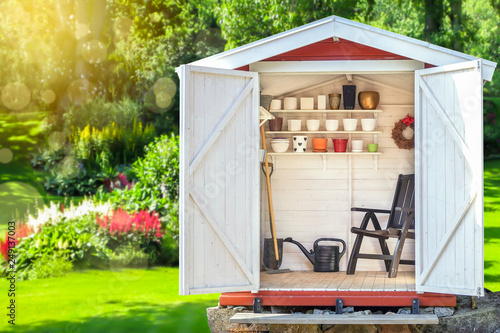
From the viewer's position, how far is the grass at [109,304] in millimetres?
7293

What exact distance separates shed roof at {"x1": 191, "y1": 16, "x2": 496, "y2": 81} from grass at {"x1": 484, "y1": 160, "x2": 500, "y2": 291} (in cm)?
459

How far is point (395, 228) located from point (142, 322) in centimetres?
323

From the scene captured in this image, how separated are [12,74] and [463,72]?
17.8 m

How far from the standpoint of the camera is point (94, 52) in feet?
56.8

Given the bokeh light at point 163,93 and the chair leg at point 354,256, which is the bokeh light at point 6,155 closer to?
the bokeh light at point 163,93

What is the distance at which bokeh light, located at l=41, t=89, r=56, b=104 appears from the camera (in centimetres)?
1856

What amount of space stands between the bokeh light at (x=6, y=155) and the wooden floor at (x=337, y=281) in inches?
486

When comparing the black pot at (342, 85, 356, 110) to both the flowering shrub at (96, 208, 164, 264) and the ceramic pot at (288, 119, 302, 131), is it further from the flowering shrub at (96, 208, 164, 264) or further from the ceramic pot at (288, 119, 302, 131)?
the flowering shrub at (96, 208, 164, 264)

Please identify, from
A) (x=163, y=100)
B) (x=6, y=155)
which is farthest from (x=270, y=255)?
(x=6, y=155)

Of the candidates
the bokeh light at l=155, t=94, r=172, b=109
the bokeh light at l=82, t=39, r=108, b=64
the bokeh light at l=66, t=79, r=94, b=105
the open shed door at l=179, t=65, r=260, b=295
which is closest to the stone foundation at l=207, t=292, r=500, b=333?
the open shed door at l=179, t=65, r=260, b=295

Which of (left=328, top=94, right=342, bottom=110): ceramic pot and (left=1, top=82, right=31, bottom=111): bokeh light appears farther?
(left=1, top=82, right=31, bottom=111): bokeh light

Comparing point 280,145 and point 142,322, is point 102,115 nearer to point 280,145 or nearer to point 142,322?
point 142,322

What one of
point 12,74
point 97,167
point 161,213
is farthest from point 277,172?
point 12,74

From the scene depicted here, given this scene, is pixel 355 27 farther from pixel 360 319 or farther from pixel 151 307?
pixel 151 307
